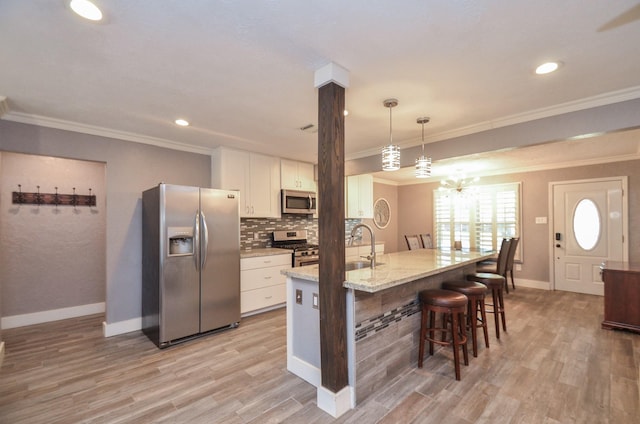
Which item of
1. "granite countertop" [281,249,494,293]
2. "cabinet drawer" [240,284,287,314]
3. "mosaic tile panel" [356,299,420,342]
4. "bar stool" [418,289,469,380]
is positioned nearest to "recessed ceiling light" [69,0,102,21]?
"granite countertop" [281,249,494,293]

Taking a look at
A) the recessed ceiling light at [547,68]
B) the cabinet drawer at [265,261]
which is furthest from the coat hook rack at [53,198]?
the recessed ceiling light at [547,68]

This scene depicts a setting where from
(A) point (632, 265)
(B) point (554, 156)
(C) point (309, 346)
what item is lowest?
(C) point (309, 346)

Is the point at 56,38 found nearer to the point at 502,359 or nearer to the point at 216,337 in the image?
the point at 216,337

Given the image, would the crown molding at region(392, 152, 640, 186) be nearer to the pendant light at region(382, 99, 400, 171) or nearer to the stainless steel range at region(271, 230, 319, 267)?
the stainless steel range at region(271, 230, 319, 267)

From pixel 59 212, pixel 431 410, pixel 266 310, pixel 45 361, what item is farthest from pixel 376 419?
pixel 59 212

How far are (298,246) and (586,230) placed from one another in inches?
197

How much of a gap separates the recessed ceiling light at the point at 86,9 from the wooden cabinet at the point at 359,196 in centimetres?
455

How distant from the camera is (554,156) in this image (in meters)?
4.73

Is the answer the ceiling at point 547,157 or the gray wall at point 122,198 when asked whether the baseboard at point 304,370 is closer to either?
the gray wall at point 122,198

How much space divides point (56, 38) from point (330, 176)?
6.08 feet

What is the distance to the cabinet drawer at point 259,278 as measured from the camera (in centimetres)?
394

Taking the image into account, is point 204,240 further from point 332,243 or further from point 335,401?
point 335,401

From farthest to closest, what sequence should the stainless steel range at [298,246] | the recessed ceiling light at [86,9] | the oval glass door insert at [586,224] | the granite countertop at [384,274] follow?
the oval glass door insert at [586,224]
the stainless steel range at [298,246]
the granite countertop at [384,274]
the recessed ceiling light at [86,9]

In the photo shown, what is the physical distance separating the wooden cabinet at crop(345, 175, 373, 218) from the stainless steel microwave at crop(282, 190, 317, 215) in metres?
0.93
